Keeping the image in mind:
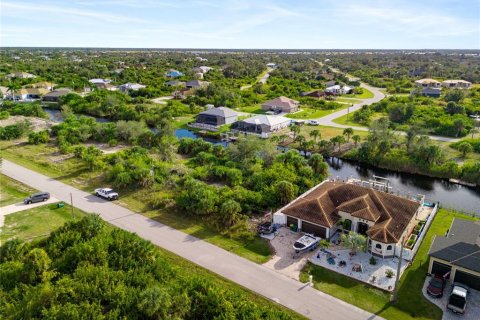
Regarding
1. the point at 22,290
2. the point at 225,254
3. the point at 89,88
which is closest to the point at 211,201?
the point at 225,254

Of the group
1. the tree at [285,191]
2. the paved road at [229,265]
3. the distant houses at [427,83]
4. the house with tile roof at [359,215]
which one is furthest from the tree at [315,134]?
the distant houses at [427,83]

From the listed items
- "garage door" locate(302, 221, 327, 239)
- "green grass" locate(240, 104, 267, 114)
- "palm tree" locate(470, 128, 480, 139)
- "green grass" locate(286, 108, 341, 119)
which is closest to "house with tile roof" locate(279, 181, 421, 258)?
"garage door" locate(302, 221, 327, 239)

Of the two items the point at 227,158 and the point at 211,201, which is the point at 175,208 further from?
the point at 227,158

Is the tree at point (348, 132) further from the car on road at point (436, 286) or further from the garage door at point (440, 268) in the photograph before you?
the car on road at point (436, 286)

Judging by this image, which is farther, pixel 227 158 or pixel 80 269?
pixel 227 158

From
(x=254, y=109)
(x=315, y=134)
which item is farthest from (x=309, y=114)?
(x=315, y=134)

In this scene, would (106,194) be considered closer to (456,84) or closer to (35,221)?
(35,221)

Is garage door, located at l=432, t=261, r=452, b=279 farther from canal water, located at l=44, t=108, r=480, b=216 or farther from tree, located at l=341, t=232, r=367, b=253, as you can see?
canal water, located at l=44, t=108, r=480, b=216
